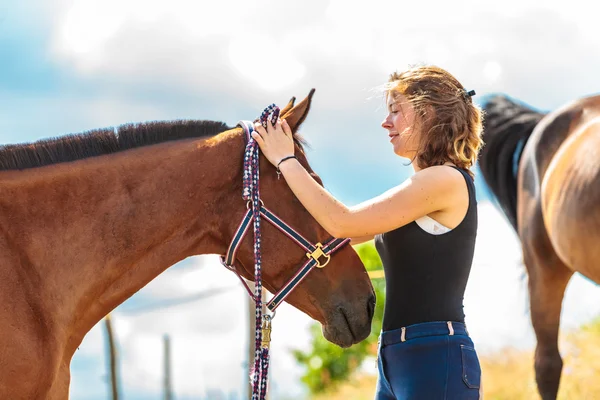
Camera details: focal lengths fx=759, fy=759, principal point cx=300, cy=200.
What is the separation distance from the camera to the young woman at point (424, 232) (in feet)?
8.20

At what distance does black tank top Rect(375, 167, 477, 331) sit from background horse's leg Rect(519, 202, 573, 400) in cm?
383

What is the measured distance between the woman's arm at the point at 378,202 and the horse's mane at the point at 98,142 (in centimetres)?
40

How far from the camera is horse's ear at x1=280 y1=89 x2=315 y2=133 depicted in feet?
9.03

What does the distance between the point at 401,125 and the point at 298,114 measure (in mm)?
378

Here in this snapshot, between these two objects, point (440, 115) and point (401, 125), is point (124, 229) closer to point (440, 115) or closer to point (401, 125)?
point (401, 125)

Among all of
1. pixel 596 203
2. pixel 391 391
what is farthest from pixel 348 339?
pixel 596 203

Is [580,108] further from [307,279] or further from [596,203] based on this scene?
[307,279]

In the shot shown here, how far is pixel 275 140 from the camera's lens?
2666 millimetres

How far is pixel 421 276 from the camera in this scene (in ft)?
8.46

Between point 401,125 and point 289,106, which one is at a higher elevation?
point 289,106

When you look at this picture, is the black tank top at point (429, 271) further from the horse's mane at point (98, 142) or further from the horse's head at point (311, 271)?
the horse's mane at point (98, 142)

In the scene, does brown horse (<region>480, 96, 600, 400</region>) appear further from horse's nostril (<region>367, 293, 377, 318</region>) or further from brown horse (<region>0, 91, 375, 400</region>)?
brown horse (<region>0, 91, 375, 400</region>)

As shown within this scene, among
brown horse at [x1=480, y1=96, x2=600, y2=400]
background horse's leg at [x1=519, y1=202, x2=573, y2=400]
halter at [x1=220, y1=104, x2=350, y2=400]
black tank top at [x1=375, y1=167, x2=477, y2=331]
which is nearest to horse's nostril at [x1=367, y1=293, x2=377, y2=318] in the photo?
black tank top at [x1=375, y1=167, x2=477, y2=331]

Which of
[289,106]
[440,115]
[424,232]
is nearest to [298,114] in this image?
[289,106]
